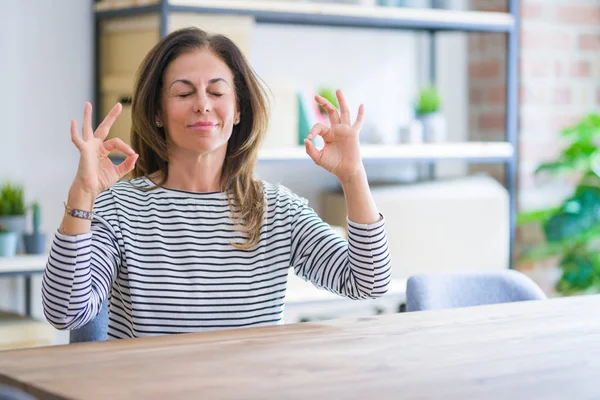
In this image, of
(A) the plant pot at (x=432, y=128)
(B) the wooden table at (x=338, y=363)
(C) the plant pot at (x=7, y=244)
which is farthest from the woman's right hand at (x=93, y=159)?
(A) the plant pot at (x=432, y=128)

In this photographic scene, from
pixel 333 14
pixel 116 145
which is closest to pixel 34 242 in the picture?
pixel 333 14

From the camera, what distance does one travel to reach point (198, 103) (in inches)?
69.6

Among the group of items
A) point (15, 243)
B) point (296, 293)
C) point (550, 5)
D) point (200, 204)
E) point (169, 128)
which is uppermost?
point (550, 5)

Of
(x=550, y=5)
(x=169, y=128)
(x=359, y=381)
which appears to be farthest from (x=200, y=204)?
(x=550, y=5)

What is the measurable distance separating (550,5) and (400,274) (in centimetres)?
Answer: 126

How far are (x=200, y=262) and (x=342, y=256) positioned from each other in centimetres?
26

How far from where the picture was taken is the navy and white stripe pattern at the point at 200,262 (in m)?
1.71

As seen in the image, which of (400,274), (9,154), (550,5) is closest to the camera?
(9,154)

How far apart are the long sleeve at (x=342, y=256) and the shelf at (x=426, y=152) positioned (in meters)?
1.24

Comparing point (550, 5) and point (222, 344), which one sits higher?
point (550, 5)

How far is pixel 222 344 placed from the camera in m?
1.37

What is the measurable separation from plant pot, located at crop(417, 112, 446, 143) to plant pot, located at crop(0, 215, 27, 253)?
4.72ft

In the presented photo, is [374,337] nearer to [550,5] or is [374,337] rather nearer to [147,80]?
[147,80]

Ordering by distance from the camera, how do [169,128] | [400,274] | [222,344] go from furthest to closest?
1. [400,274]
2. [169,128]
3. [222,344]
